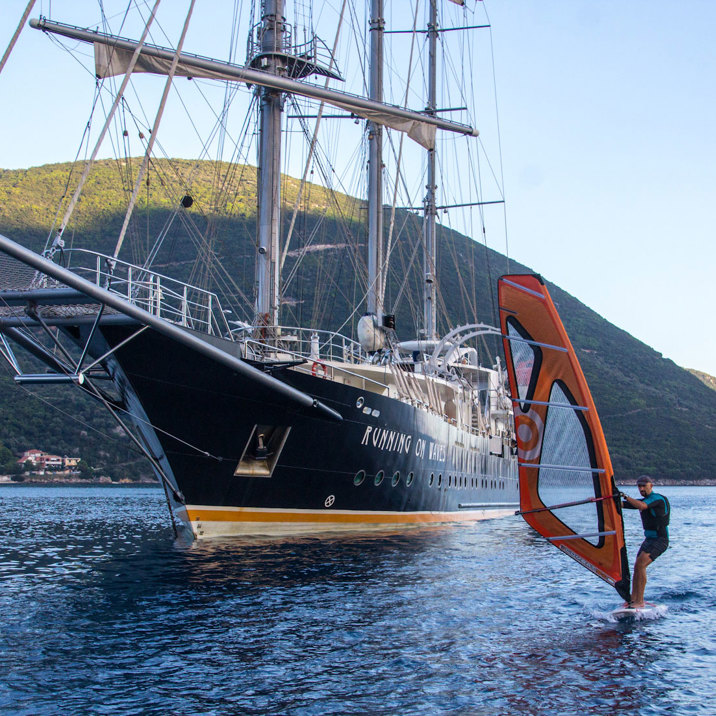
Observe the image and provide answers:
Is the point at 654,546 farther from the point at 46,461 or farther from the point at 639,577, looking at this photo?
the point at 46,461

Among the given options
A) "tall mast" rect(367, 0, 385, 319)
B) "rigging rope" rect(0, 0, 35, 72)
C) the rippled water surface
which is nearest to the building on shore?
"tall mast" rect(367, 0, 385, 319)

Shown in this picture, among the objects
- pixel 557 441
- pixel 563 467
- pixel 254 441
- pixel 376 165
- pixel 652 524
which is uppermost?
pixel 376 165

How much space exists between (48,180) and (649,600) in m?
156

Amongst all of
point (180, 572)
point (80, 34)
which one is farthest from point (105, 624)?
point (80, 34)

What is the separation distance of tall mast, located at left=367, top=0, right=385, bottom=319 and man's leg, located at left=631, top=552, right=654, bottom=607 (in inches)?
899

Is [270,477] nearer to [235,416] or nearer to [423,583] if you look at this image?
[235,416]

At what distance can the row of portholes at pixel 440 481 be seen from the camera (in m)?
24.8

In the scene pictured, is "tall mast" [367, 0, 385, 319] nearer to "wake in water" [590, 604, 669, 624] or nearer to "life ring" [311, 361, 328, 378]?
"life ring" [311, 361, 328, 378]

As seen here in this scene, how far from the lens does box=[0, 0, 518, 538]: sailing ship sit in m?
18.6

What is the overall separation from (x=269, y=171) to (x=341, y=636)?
63.6 feet

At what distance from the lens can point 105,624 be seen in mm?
12797

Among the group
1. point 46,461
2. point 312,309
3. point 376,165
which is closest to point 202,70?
point 376,165

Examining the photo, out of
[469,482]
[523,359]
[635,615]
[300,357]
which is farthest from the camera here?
[469,482]

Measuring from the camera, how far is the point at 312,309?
299ft
